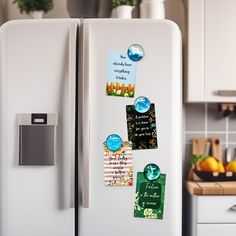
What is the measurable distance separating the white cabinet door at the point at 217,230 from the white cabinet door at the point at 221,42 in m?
0.69

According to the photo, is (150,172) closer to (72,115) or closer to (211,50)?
(72,115)

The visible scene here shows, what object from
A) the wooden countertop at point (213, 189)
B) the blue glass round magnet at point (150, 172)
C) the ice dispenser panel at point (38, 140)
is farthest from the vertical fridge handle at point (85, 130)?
the wooden countertop at point (213, 189)

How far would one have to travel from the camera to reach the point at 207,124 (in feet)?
8.02

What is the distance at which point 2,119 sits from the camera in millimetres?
1688

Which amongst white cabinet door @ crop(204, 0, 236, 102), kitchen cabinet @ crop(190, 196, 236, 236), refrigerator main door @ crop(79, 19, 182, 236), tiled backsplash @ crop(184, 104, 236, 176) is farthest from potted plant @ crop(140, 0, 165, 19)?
kitchen cabinet @ crop(190, 196, 236, 236)

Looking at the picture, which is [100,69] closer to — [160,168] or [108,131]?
[108,131]

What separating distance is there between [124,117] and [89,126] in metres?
0.16

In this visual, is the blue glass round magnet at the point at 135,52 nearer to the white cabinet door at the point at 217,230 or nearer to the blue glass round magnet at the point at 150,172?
the blue glass round magnet at the point at 150,172

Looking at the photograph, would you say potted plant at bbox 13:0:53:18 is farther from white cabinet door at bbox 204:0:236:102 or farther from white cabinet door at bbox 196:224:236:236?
white cabinet door at bbox 196:224:236:236

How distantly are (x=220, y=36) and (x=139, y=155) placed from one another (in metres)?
0.87

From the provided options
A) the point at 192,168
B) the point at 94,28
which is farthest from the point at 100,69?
the point at 192,168

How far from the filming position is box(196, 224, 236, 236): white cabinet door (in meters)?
1.94

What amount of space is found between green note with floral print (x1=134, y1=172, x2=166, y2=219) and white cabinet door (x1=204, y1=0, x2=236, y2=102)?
0.71 m

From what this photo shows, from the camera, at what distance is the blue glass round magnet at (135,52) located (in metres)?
1.69
